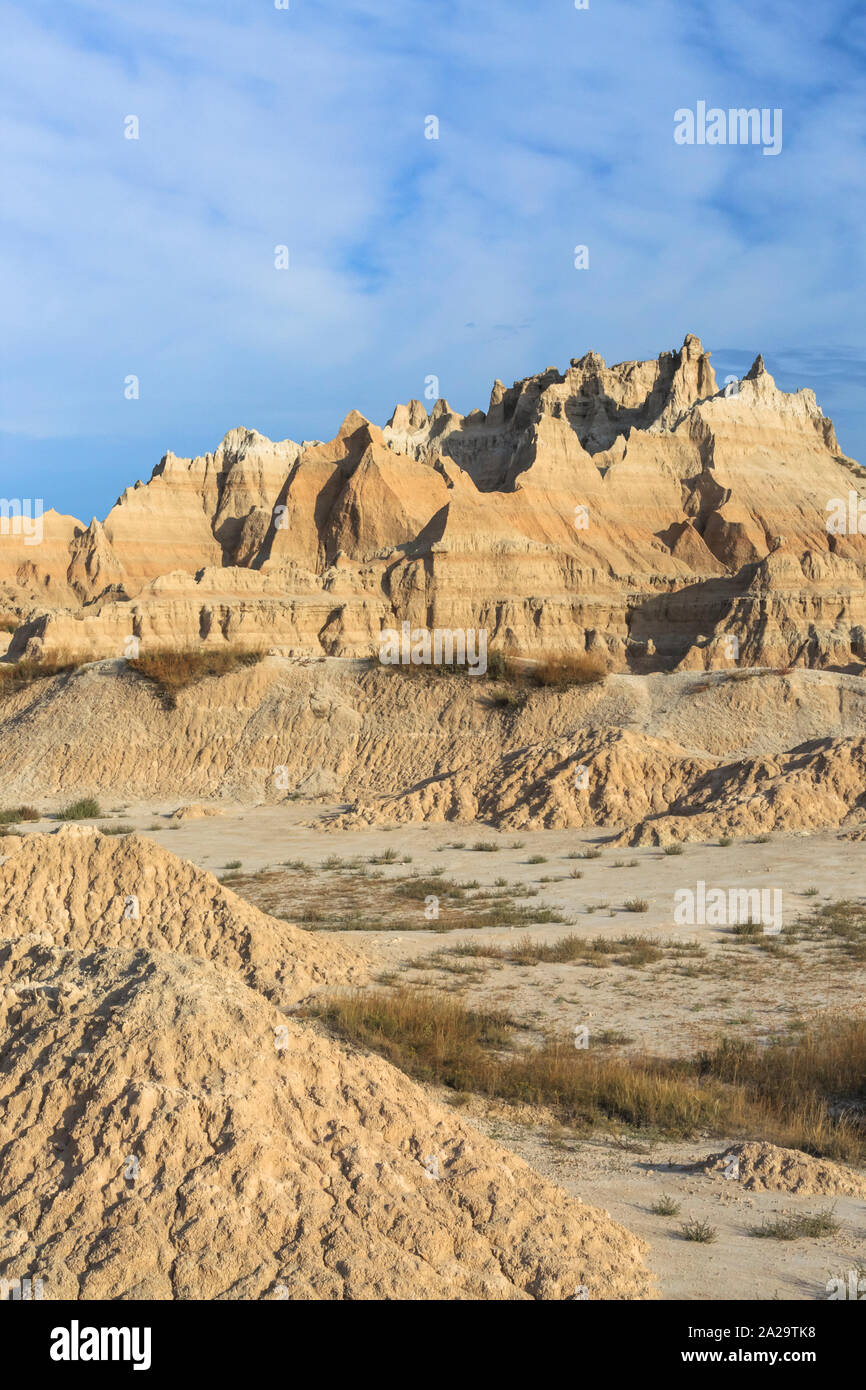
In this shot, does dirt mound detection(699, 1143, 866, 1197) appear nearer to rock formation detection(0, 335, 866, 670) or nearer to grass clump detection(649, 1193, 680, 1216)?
grass clump detection(649, 1193, 680, 1216)

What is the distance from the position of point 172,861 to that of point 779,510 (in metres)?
59.8

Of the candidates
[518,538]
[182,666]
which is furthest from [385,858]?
[518,538]

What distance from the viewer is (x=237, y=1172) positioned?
4.88 metres

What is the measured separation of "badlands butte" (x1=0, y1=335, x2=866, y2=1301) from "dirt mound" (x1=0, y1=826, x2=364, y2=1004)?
0.14 ft

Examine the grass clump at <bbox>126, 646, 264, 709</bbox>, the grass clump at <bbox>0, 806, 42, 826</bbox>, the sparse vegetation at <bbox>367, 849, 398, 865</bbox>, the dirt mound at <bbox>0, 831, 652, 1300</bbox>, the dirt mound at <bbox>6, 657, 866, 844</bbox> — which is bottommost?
the dirt mound at <bbox>0, 831, 652, 1300</bbox>

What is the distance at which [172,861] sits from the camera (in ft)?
39.5

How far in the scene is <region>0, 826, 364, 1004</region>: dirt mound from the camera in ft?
36.0

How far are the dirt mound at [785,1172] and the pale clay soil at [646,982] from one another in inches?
2.7

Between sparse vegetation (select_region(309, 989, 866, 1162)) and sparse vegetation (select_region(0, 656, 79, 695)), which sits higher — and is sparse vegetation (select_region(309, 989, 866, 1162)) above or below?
below

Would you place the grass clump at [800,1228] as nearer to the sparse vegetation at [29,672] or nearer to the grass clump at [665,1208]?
the grass clump at [665,1208]

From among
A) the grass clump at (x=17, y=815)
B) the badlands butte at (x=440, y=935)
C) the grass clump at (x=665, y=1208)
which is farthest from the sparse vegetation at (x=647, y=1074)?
the grass clump at (x=17, y=815)

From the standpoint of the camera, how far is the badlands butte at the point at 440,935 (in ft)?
16.1

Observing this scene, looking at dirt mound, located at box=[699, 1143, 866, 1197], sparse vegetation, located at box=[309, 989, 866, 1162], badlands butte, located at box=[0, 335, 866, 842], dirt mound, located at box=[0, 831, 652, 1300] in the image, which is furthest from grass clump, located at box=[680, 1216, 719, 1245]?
badlands butte, located at box=[0, 335, 866, 842]
